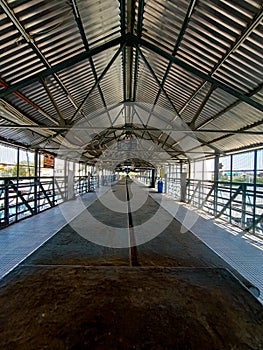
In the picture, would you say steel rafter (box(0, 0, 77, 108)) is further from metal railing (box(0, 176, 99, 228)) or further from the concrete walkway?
the concrete walkway

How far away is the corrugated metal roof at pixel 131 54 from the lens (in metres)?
3.06

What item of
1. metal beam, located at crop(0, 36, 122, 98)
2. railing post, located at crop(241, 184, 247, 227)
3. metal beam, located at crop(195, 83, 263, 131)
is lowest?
railing post, located at crop(241, 184, 247, 227)

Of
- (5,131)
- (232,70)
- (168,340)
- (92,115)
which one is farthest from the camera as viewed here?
(92,115)

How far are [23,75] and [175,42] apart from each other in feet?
9.23

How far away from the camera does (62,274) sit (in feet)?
2.77

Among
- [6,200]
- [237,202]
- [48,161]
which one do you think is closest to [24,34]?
[6,200]

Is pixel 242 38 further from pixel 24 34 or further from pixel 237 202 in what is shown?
pixel 237 202

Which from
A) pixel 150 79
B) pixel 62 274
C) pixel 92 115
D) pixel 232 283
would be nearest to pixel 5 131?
pixel 92 115

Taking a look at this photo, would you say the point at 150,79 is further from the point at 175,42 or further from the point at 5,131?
the point at 5,131

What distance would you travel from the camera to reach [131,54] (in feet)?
15.9

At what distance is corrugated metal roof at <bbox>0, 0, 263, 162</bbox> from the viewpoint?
3.06 metres

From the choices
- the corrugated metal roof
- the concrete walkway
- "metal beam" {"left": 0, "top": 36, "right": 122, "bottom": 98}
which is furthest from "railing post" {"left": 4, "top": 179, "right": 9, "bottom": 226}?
"metal beam" {"left": 0, "top": 36, "right": 122, "bottom": 98}

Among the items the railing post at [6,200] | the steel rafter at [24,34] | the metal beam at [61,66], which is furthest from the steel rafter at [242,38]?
the railing post at [6,200]

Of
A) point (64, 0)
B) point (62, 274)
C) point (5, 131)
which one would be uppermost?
point (64, 0)
